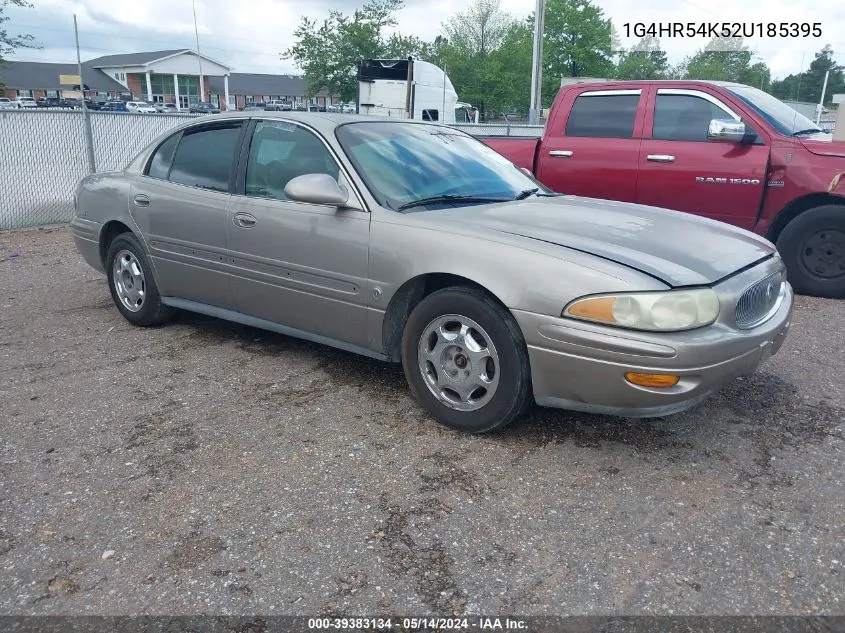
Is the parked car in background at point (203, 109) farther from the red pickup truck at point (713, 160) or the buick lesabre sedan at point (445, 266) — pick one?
the red pickup truck at point (713, 160)

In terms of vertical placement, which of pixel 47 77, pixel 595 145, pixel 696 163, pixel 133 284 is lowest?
pixel 133 284

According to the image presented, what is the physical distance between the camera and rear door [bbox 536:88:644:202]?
267 inches

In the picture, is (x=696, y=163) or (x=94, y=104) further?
(x=94, y=104)

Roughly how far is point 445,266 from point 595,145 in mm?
4038

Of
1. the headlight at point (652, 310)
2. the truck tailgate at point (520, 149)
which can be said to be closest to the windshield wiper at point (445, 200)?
the headlight at point (652, 310)

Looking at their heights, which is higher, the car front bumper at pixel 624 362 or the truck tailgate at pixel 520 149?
the truck tailgate at pixel 520 149

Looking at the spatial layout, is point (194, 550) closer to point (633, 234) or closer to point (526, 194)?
point (633, 234)

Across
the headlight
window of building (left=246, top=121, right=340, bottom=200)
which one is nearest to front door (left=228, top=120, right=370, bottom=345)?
window of building (left=246, top=121, right=340, bottom=200)

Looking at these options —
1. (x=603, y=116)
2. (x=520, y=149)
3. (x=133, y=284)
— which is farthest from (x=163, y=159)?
(x=603, y=116)

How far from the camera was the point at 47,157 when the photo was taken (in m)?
10.5

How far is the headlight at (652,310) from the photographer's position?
2998 millimetres

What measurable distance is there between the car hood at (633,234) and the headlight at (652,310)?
8cm

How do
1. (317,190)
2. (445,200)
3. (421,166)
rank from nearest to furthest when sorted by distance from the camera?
(317,190) → (445,200) → (421,166)

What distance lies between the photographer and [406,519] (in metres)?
2.83
